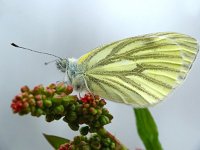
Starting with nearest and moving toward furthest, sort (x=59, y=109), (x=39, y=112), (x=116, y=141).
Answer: (x=39, y=112), (x=59, y=109), (x=116, y=141)

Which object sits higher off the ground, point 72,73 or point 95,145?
point 72,73

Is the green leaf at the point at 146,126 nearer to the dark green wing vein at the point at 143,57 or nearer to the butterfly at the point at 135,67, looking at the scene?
the butterfly at the point at 135,67

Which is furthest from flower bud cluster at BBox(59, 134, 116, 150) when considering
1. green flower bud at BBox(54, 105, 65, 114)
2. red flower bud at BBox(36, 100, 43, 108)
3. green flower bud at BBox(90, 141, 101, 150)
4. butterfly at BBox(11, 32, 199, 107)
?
butterfly at BBox(11, 32, 199, 107)

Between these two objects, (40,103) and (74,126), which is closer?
(40,103)

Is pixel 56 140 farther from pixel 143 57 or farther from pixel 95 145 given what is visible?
pixel 143 57

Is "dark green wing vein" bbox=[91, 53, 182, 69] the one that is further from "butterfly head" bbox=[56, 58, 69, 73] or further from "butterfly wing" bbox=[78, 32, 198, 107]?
"butterfly head" bbox=[56, 58, 69, 73]

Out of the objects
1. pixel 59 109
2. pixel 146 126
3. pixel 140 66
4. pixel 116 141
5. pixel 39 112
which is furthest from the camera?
pixel 140 66

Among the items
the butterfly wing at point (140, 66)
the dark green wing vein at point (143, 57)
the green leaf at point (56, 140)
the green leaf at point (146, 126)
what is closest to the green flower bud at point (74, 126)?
the green leaf at point (56, 140)

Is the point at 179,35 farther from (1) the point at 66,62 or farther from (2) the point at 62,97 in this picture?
(2) the point at 62,97

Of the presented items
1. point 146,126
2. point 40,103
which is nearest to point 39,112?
point 40,103
